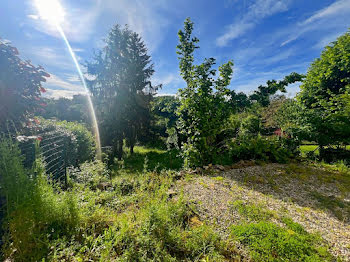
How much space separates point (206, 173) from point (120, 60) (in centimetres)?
998

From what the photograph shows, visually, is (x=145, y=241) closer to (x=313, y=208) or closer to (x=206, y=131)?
(x=313, y=208)

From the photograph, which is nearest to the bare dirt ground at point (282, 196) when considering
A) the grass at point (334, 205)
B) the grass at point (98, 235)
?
the grass at point (334, 205)

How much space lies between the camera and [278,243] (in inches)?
60.2

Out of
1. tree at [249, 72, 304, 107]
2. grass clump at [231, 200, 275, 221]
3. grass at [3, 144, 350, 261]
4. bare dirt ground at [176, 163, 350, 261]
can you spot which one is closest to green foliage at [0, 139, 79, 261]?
grass at [3, 144, 350, 261]

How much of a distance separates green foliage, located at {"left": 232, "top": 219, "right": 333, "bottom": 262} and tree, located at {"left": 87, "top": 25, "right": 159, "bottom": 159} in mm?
9704

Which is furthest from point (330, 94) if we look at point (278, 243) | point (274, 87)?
point (278, 243)

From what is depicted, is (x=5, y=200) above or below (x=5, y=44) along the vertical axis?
below

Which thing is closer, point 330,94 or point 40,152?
point 40,152

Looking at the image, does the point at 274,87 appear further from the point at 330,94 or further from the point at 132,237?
the point at 132,237

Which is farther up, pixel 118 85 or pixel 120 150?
pixel 118 85

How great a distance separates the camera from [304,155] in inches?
222

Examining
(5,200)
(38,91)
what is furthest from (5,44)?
(5,200)

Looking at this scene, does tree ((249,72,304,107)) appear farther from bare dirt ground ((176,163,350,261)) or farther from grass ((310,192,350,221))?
grass ((310,192,350,221))

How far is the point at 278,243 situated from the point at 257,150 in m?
3.79
